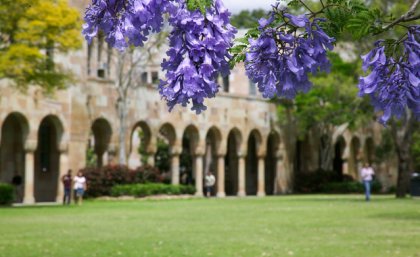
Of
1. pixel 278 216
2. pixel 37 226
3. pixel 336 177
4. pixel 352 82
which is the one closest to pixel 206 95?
pixel 37 226

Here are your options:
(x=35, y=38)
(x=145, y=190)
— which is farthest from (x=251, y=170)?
(x=35, y=38)

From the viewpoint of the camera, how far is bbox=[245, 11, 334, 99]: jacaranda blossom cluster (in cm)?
404

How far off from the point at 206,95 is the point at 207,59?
20 cm

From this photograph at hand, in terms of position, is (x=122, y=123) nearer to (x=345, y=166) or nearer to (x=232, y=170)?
(x=232, y=170)

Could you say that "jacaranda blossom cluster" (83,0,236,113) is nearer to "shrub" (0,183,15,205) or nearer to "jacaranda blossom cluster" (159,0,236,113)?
"jacaranda blossom cluster" (159,0,236,113)

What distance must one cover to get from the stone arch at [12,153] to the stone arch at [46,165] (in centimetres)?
127

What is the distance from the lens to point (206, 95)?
3820mm

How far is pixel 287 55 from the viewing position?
13.5 feet

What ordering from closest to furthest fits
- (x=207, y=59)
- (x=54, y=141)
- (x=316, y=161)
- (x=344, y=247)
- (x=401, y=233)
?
(x=207, y=59) → (x=344, y=247) → (x=401, y=233) → (x=54, y=141) → (x=316, y=161)

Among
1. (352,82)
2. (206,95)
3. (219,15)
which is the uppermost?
(352,82)

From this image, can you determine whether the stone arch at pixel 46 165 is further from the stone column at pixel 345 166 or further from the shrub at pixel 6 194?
the stone column at pixel 345 166

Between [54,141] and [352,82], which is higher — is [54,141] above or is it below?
below

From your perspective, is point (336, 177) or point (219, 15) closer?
point (219, 15)

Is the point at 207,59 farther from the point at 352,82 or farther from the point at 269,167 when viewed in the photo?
the point at 269,167
